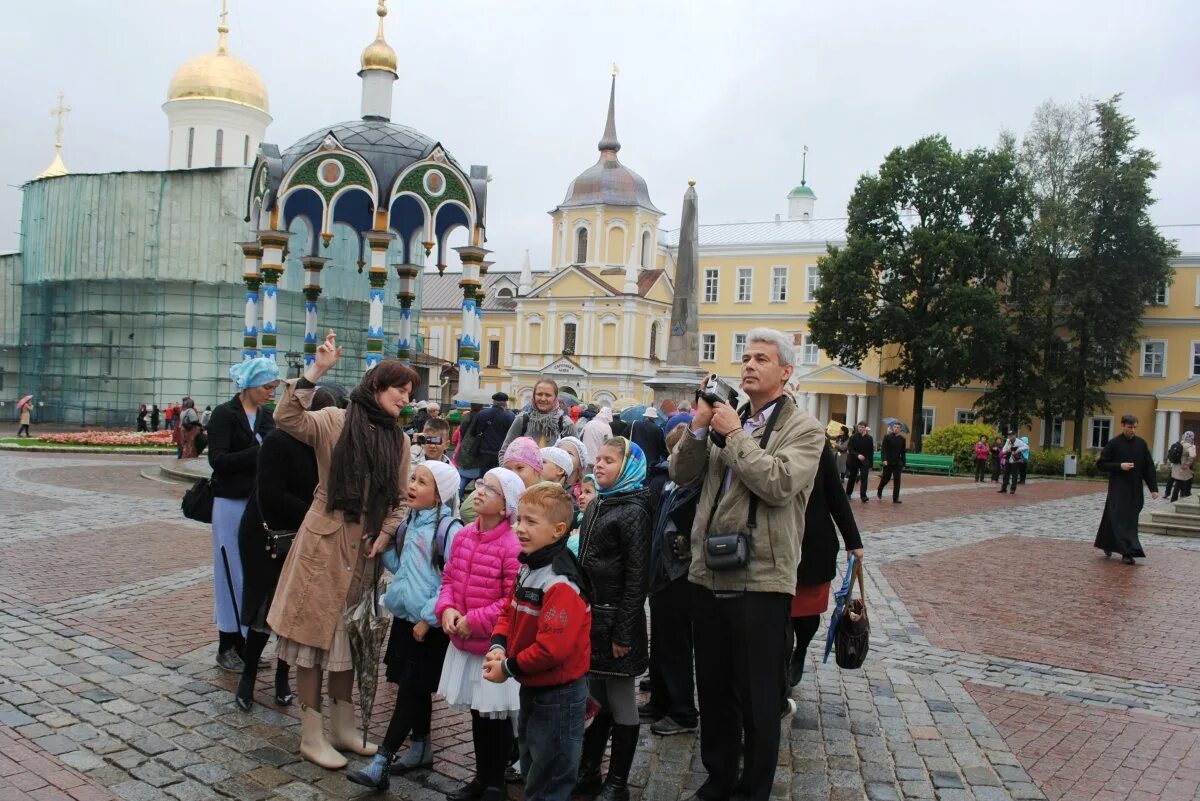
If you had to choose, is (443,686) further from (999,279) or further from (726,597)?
(999,279)

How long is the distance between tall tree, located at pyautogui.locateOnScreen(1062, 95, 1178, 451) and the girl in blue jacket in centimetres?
4107

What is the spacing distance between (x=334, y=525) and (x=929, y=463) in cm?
3199

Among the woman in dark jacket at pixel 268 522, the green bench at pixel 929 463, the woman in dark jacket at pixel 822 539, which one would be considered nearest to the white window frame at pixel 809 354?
the green bench at pixel 929 463

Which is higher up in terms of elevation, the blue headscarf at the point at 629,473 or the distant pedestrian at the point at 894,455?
the blue headscarf at the point at 629,473

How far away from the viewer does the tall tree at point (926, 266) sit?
1551 inches

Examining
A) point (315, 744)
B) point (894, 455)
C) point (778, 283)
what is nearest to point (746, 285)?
point (778, 283)

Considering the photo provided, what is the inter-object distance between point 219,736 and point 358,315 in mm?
37780

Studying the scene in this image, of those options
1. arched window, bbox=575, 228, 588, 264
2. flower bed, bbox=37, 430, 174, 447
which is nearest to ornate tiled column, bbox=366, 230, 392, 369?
flower bed, bbox=37, 430, 174, 447

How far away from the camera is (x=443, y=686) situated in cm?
426

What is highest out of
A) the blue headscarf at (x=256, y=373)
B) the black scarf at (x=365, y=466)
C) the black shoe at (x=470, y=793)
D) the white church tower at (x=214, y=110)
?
the white church tower at (x=214, y=110)

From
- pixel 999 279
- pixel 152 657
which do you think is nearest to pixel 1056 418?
pixel 999 279

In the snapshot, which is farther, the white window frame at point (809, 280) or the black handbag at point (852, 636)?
the white window frame at point (809, 280)

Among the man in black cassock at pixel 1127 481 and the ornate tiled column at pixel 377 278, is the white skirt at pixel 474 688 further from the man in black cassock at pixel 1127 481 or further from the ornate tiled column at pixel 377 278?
the ornate tiled column at pixel 377 278

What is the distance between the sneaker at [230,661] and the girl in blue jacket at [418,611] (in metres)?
1.84
